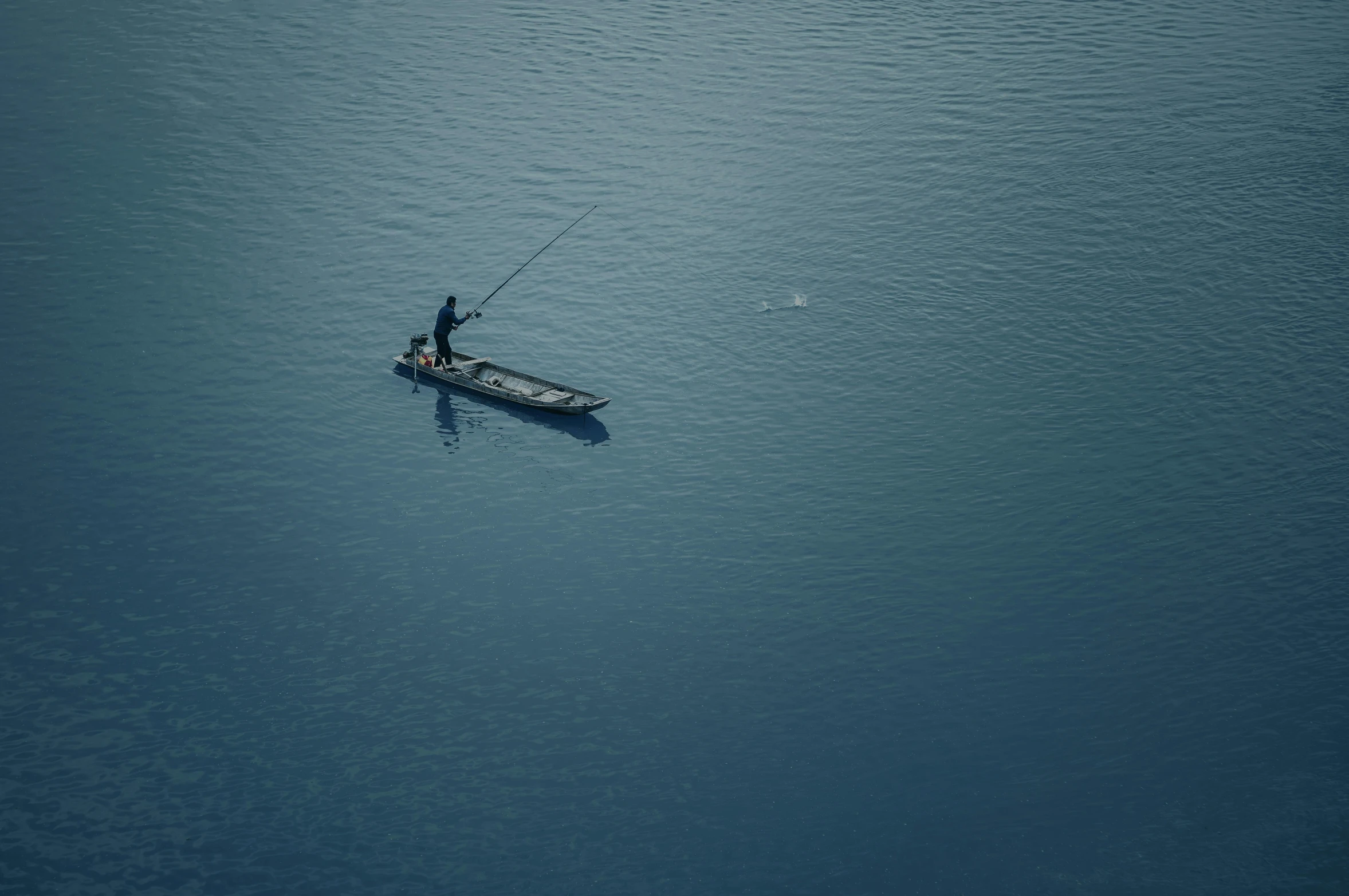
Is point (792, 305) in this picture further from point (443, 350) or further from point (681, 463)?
point (443, 350)

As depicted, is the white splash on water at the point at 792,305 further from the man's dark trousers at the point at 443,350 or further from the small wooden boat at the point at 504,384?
the man's dark trousers at the point at 443,350

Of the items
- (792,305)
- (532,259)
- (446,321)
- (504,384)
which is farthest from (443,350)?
(792,305)

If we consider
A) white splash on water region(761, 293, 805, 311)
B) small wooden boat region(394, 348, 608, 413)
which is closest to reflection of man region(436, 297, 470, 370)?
small wooden boat region(394, 348, 608, 413)

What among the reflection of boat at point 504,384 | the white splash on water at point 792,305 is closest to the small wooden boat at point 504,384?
the reflection of boat at point 504,384

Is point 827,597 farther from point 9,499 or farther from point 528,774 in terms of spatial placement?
point 9,499

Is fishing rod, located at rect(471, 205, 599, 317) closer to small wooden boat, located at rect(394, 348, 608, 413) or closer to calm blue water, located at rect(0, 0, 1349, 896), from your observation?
calm blue water, located at rect(0, 0, 1349, 896)

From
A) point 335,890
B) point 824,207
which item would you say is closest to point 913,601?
point 335,890

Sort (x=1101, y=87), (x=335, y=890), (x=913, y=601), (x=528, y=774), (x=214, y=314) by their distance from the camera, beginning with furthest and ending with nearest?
(x=1101, y=87), (x=214, y=314), (x=913, y=601), (x=528, y=774), (x=335, y=890)
